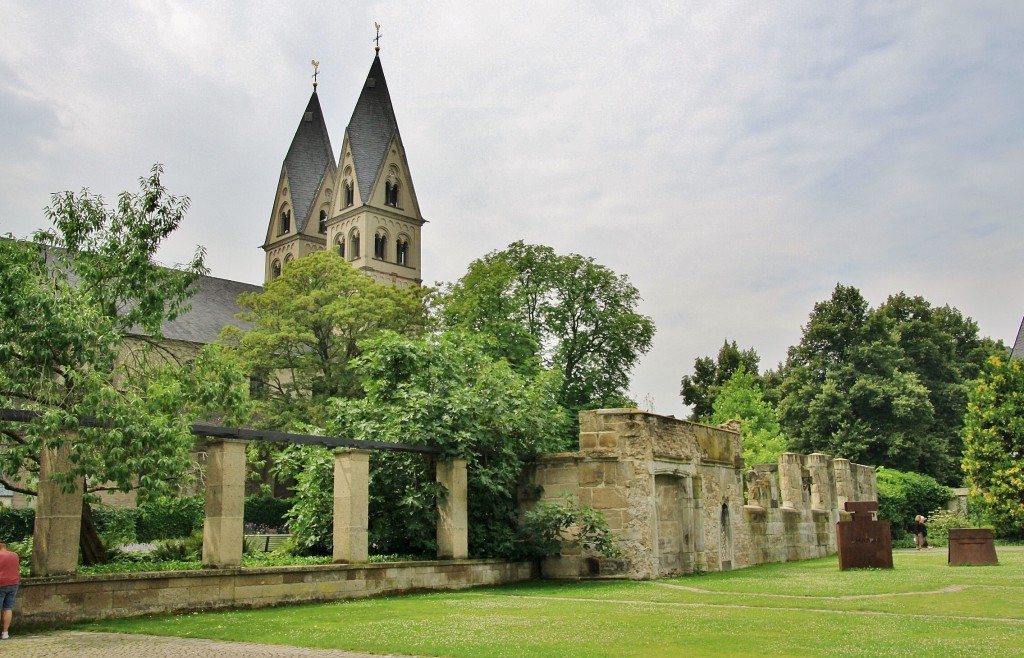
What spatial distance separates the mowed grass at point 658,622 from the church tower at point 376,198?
61.7m

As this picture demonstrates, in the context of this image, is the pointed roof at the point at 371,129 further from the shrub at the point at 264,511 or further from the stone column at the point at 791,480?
the stone column at the point at 791,480

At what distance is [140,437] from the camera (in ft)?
37.3

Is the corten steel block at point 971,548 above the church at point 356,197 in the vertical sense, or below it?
below

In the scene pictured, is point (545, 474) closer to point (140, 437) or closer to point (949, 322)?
point (140, 437)

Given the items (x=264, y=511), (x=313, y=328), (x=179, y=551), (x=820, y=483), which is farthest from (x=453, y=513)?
(x=313, y=328)

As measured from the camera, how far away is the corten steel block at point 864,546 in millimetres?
20812

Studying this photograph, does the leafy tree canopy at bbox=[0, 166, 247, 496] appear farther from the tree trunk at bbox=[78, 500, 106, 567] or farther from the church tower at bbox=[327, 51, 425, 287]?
the church tower at bbox=[327, 51, 425, 287]

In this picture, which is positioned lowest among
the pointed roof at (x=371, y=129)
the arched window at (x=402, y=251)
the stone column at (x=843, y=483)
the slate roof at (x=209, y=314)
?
the stone column at (x=843, y=483)

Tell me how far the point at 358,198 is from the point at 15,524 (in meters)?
45.4

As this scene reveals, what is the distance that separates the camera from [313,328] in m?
45.0

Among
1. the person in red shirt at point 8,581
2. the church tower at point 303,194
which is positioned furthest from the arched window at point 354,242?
the person in red shirt at point 8,581

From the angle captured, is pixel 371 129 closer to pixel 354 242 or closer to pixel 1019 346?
pixel 354 242

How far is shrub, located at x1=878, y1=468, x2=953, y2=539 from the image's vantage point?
39.2m

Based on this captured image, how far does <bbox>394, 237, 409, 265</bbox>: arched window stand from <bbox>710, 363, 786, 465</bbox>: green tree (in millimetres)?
29595
